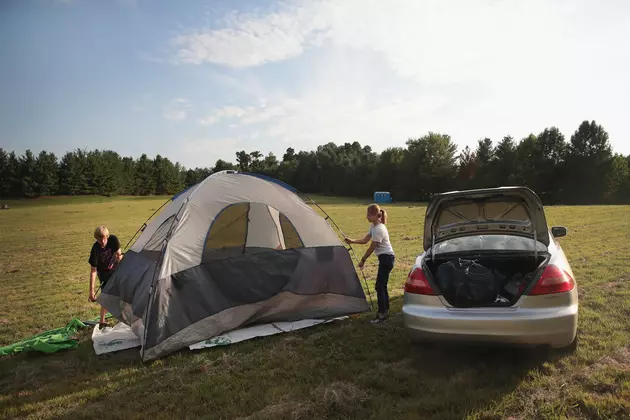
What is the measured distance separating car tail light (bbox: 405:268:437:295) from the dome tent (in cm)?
223

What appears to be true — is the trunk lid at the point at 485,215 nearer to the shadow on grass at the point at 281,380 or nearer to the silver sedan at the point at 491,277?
the silver sedan at the point at 491,277

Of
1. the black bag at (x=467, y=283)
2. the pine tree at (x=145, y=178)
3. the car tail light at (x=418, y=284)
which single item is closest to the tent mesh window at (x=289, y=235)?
the car tail light at (x=418, y=284)

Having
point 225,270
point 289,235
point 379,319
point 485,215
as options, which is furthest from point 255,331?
point 485,215

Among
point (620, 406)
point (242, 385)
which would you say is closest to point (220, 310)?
point (242, 385)

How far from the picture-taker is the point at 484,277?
4.22 meters

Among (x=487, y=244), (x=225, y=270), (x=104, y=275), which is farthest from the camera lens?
(x=104, y=275)

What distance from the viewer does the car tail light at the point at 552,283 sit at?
3773 millimetres

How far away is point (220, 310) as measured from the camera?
18.6ft

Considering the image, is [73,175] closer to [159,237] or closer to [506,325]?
[159,237]

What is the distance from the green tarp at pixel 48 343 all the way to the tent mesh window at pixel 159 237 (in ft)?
5.50

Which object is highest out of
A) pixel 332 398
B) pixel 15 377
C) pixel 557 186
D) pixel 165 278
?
pixel 557 186

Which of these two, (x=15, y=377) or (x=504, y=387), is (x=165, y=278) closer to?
(x=15, y=377)

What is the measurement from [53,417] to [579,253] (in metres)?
12.4

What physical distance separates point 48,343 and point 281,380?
11.8ft
